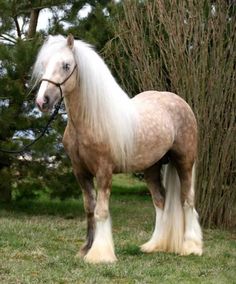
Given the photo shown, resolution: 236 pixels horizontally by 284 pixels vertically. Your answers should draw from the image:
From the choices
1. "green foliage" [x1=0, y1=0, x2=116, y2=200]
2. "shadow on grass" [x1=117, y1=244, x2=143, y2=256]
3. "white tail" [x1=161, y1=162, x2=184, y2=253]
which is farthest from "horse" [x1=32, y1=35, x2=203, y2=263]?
"green foliage" [x1=0, y1=0, x2=116, y2=200]

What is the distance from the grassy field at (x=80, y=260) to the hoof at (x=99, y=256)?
0.07 metres

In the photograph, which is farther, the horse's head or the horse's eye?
the horse's eye

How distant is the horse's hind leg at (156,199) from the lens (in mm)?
5465

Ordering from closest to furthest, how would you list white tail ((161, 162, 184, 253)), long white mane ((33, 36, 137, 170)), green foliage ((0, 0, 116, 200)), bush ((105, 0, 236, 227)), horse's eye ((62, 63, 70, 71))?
horse's eye ((62, 63, 70, 71))
long white mane ((33, 36, 137, 170))
white tail ((161, 162, 184, 253))
bush ((105, 0, 236, 227))
green foliage ((0, 0, 116, 200))

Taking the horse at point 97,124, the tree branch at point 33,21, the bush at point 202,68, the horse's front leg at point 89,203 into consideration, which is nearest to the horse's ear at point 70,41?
the horse at point 97,124

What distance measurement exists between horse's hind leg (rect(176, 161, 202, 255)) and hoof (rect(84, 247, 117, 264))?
0.92m

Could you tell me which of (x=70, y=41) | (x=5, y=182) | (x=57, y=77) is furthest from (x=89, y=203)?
(x=5, y=182)

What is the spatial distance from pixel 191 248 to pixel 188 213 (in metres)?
0.31

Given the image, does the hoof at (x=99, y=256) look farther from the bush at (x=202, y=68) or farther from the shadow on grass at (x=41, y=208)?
the shadow on grass at (x=41, y=208)

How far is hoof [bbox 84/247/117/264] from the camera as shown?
463 centimetres

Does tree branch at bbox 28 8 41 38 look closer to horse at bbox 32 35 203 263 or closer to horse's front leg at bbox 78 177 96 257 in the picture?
horse at bbox 32 35 203 263

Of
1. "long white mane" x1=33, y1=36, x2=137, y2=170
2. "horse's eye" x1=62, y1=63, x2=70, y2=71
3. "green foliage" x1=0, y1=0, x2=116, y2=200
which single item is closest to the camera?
"horse's eye" x1=62, y1=63, x2=70, y2=71

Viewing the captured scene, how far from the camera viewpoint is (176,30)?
7102mm

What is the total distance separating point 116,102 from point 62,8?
451 centimetres
